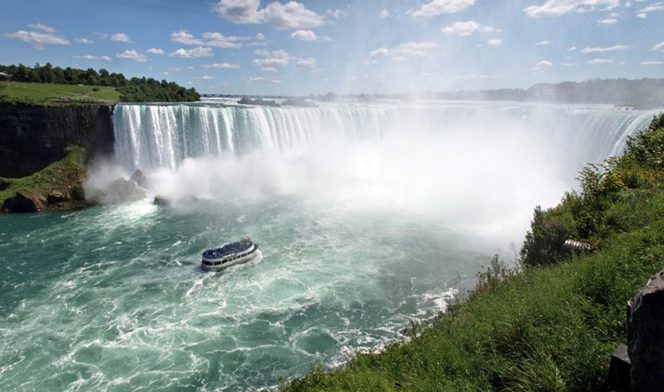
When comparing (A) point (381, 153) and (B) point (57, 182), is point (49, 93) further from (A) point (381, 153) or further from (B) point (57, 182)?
(A) point (381, 153)

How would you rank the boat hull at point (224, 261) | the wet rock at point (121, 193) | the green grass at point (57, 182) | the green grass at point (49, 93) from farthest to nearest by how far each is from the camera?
the green grass at point (49, 93), the wet rock at point (121, 193), the green grass at point (57, 182), the boat hull at point (224, 261)

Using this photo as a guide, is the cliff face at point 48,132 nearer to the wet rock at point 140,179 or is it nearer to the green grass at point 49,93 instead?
the green grass at point 49,93

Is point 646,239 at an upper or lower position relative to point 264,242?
upper

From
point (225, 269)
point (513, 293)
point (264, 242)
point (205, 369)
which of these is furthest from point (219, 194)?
point (513, 293)

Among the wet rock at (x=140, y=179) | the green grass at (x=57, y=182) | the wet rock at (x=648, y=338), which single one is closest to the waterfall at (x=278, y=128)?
the wet rock at (x=140, y=179)

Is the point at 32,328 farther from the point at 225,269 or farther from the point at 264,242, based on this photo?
the point at 264,242
